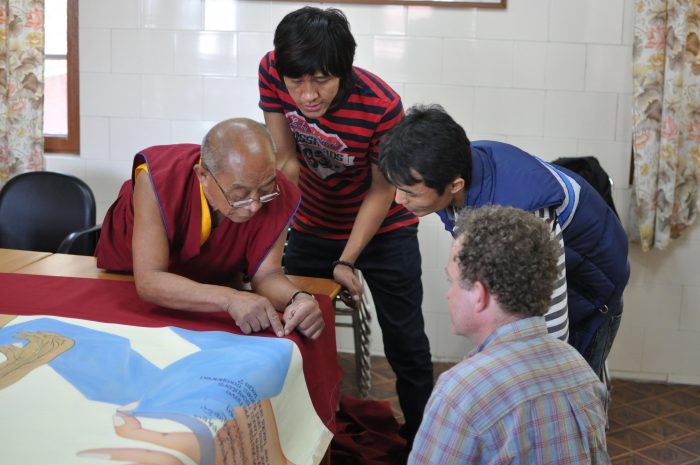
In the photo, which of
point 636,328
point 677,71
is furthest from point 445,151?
point 636,328

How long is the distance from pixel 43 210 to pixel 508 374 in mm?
2489

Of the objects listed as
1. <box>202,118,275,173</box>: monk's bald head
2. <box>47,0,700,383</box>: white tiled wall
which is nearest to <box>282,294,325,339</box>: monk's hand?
<box>202,118,275,173</box>: monk's bald head

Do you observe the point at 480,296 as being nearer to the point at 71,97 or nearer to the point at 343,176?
the point at 343,176

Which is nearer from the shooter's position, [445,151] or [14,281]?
[445,151]

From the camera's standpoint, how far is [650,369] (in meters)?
3.68

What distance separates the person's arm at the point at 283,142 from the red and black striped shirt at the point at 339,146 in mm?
19

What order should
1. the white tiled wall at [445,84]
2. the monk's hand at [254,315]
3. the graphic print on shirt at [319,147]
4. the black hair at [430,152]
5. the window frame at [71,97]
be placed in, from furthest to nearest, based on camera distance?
the window frame at [71,97] < the white tiled wall at [445,84] < the graphic print on shirt at [319,147] < the monk's hand at [254,315] < the black hair at [430,152]

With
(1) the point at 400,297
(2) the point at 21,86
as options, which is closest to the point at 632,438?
(1) the point at 400,297

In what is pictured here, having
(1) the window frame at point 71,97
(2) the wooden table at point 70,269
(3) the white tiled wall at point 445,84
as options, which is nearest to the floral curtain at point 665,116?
(3) the white tiled wall at point 445,84

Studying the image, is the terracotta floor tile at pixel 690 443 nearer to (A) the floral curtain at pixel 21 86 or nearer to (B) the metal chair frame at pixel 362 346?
(B) the metal chair frame at pixel 362 346

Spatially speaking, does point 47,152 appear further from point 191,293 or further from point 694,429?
point 694,429

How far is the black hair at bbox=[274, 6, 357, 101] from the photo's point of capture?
6.84ft

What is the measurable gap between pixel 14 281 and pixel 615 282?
5.00ft

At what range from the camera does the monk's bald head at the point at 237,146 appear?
1906 mm
